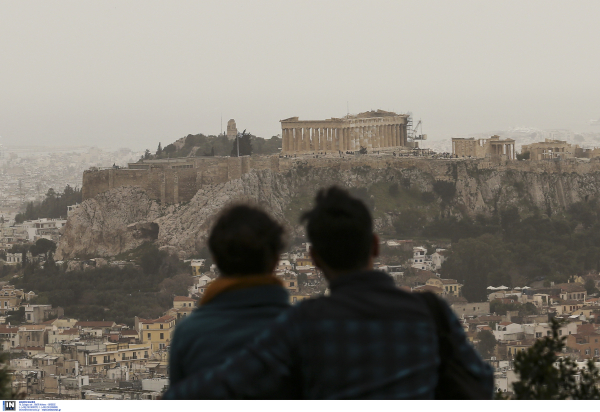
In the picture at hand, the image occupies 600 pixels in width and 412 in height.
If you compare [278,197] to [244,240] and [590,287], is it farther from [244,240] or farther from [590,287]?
[244,240]

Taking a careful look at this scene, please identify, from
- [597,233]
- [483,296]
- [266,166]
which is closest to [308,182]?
[266,166]

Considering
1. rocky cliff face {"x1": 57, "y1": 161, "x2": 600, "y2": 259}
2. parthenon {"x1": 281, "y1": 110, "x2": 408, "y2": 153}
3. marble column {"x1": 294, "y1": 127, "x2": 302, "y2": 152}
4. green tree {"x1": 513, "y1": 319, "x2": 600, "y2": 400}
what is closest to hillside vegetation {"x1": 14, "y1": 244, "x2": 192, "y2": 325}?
rocky cliff face {"x1": 57, "y1": 161, "x2": 600, "y2": 259}

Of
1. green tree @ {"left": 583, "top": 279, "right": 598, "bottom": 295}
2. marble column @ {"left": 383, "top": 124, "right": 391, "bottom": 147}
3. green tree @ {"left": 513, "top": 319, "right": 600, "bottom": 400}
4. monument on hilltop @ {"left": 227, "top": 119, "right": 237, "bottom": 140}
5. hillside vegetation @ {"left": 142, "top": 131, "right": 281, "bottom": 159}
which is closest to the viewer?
green tree @ {"left": 513, "top": 319, "right": 600, "bottom": 400}

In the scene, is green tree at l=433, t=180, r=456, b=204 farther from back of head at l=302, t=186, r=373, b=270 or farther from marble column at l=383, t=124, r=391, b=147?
back of head at l=302, t=186, r=373, b=270

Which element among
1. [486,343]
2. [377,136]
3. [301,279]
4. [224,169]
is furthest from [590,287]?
[224,169]

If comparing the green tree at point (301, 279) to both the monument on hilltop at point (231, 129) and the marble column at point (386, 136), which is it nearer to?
the marble column at point (386, 136)
